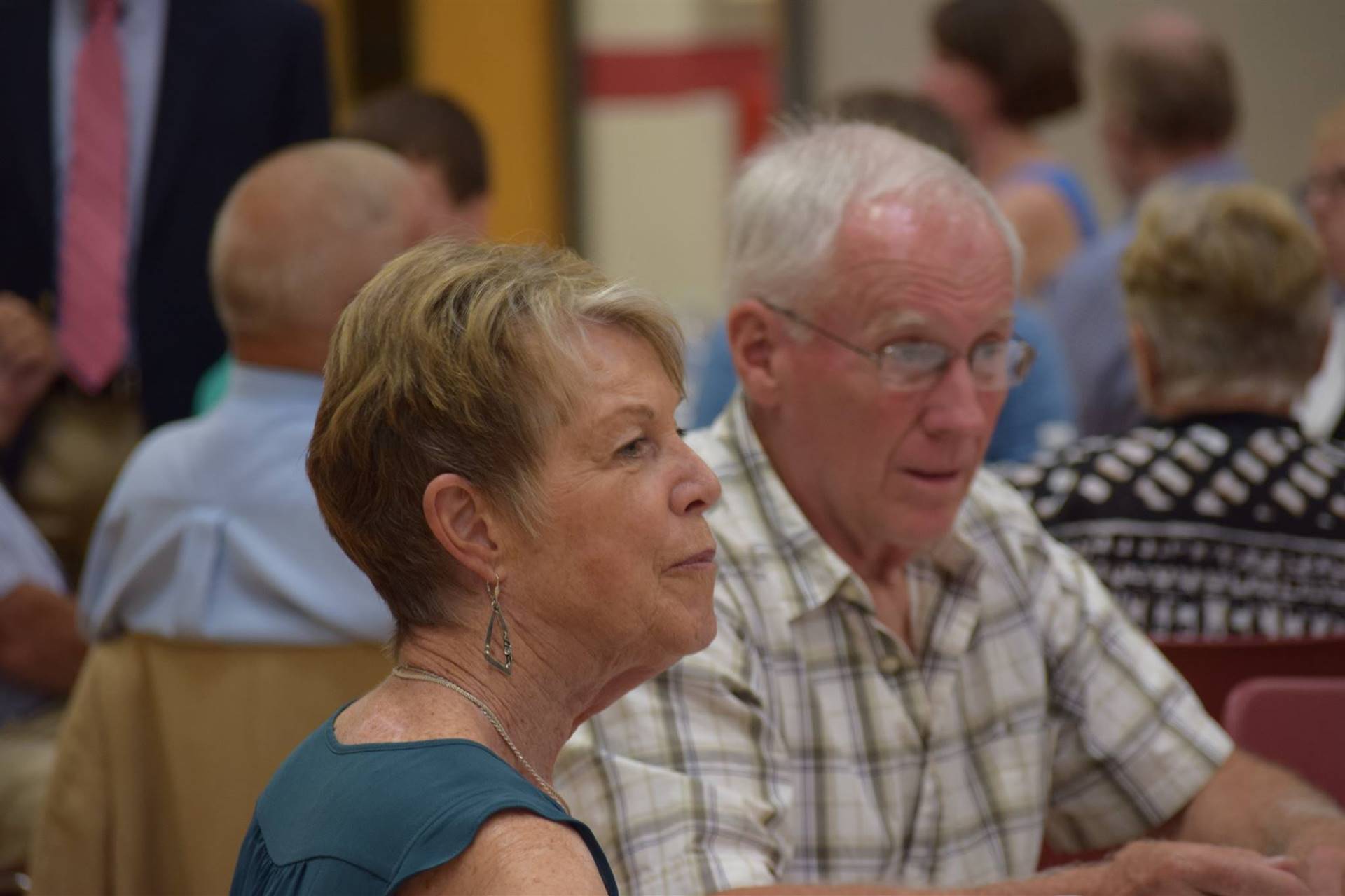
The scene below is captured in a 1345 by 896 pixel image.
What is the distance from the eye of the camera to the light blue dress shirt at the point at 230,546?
236 cm

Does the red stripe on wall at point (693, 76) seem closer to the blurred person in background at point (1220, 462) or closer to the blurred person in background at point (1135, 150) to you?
the blurred person in background at point (1135, 150)

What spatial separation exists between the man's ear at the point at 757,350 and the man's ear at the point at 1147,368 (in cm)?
98

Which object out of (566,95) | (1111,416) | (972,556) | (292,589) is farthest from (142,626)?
(566,95)

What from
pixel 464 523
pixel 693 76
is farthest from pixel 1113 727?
pixel 693 76

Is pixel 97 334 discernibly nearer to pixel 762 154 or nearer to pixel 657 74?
pixel 762 154

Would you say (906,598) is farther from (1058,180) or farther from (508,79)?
(508,79)

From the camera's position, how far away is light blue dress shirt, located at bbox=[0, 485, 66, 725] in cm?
281

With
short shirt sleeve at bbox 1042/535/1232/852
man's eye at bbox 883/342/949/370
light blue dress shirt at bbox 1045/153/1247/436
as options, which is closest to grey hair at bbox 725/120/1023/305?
Answer: man's eye at bbox 883/342/949/370

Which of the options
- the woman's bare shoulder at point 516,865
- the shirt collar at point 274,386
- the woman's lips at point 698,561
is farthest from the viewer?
the shirt collar at point 274,386

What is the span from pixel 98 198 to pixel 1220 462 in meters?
2.24

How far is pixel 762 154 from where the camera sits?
2.22 meters

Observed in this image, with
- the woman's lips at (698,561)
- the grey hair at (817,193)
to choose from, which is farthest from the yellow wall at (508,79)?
the woman's lips at (698,561)

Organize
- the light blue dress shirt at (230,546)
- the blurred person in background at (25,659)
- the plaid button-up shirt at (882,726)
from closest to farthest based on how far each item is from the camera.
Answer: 1. the plaid button-up shirt at (882,726)
2. the light blue dress shirt at (230,546)
3. the blurred person in background at (25,659)

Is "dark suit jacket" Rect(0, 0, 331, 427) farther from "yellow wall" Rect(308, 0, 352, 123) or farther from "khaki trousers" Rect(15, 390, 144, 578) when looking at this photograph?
"yellow wall" Rect(308, 0, 352, 123)
